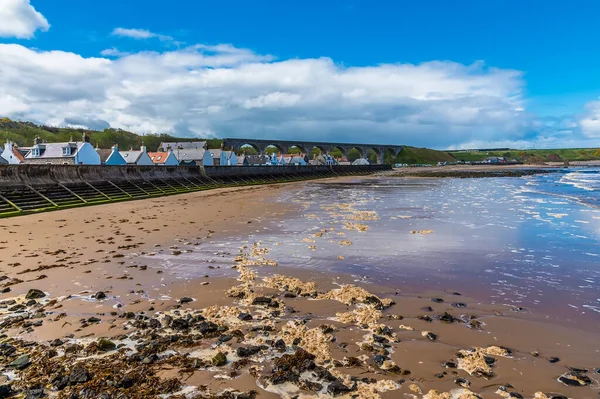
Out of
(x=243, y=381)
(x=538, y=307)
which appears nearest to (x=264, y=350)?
(x=243, y=381)

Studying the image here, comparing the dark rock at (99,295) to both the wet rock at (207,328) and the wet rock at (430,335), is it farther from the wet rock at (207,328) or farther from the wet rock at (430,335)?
the wet rock at (430,335)

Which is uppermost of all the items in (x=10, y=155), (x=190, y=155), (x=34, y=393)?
(x=190, y=155)

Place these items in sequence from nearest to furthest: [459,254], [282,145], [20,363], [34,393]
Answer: [34,393], [20,363], [459,254], [282,145]

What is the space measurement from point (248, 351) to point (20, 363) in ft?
11.2

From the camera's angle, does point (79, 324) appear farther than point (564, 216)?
No

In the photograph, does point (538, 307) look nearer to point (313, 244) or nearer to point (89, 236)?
point (313, 244)

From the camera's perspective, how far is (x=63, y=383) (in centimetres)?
495

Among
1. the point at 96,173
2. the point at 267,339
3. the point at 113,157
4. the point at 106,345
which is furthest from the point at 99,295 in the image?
the point at 113,157

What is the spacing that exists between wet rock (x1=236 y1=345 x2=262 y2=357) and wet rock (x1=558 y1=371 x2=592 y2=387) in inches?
179

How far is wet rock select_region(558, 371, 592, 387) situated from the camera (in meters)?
5.02

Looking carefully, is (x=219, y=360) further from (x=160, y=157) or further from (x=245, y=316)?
(x=160, y=157)

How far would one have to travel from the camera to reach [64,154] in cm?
5541

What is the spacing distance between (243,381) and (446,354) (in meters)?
3.29

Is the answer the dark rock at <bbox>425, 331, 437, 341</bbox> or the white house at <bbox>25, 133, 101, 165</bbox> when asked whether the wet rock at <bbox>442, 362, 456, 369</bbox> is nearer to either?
the dark rock at <bbox>425, 331, 437, 341</bbox>
